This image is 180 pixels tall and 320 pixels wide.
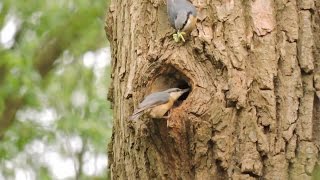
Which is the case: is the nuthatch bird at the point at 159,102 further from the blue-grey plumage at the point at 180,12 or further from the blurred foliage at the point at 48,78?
the blurred foliage at the point at 48,78

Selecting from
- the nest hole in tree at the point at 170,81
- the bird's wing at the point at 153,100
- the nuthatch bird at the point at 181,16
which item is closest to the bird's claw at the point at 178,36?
the nuthatch bird at the point at 181,16

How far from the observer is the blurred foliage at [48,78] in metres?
5.21

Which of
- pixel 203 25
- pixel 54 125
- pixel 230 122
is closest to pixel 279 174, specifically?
pixel 230 122

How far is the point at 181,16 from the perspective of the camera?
2.83m

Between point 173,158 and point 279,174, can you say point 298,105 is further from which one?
point 173,158

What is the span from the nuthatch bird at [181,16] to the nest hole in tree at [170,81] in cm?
13

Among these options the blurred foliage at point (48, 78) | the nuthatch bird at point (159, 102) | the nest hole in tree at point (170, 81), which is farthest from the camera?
the blurred foliage at point (48, 78)

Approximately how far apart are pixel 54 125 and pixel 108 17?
2476 millimetres

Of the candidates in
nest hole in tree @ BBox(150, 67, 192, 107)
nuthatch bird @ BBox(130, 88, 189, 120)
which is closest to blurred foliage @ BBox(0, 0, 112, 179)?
nest hole in tree @ BBox(150, 67, 192, 107)

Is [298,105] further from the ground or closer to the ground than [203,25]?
closer to the ground

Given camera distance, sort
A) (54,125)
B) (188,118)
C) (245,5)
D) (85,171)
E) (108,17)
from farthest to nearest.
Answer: (85,171) → (54,125) → (108,17) → (245,5) → (188,118)

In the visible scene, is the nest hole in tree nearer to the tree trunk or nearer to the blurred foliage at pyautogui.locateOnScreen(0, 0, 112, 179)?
the tree trunk

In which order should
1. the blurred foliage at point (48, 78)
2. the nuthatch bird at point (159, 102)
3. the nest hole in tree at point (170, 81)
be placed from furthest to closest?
the blurred foliage at point (48, 78)
the nest hole in tree at point (170, 81)
the nuthatch bird at point (159, 102)

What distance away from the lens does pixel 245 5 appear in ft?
9.64
